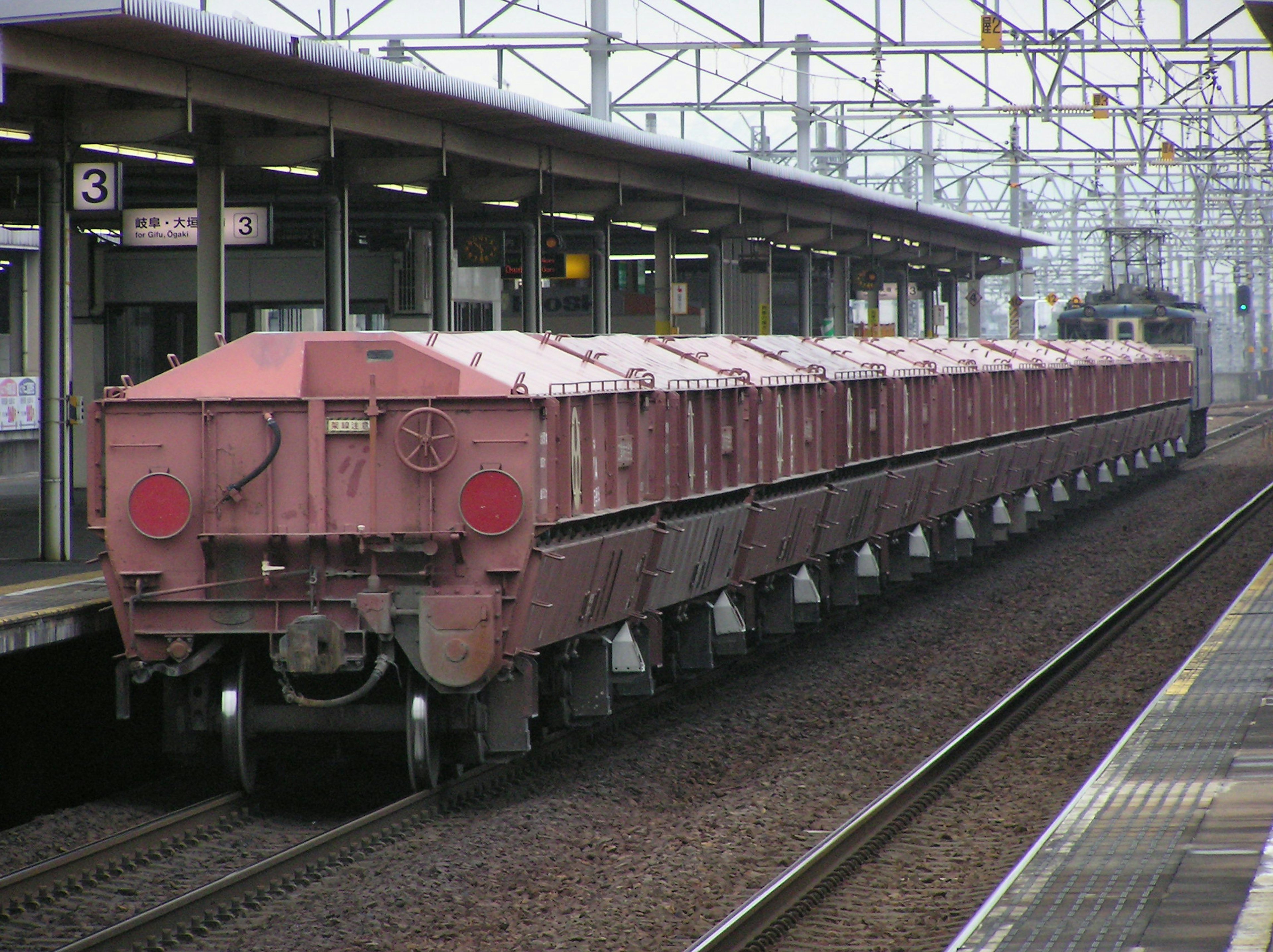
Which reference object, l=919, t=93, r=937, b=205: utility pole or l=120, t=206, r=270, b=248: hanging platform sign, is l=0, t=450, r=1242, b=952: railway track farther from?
l=919, t=93, r=937, b=205: utility pole

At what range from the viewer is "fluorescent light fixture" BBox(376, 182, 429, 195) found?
20609mm

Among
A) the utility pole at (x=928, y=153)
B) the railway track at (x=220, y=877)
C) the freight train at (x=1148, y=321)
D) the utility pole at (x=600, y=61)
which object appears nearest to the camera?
the railway track at (x=220, y=877)

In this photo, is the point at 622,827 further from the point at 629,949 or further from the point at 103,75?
the point at 103,75

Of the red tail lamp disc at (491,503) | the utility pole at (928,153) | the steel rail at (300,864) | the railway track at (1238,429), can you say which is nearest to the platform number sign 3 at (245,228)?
the steel rail at (300,864)

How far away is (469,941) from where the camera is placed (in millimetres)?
7773

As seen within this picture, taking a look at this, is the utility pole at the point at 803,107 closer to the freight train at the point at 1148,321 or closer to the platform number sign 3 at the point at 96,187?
the freight train at the point at 1148,321

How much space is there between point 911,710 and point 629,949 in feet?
21.0

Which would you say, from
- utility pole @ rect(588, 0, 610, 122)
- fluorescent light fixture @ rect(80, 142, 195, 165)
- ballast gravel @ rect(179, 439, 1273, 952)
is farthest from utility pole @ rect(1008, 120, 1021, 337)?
ballast gravel @ rect(179, 439, 1273, 952)

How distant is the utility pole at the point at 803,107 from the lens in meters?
30.3

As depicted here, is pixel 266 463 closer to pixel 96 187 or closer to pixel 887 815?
pixel 887 815

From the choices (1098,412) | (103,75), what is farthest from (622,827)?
(1098,412)

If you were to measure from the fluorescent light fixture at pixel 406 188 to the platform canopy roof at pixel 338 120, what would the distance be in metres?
0.19

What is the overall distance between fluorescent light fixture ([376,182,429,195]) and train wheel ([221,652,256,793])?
36.2 feet

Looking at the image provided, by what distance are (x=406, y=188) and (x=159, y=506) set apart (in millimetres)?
15208
